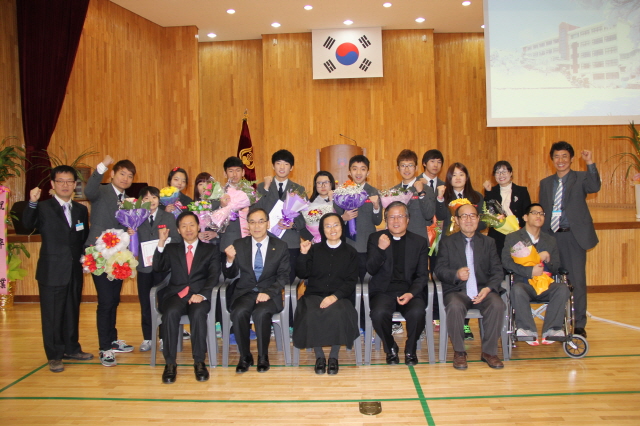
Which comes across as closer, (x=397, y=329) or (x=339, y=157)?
(x=397, y=329)

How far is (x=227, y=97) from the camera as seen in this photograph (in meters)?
10.0

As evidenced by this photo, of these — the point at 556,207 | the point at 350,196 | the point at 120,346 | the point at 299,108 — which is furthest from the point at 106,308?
the point at 299,108

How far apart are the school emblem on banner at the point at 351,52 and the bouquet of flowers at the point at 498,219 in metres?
5.52

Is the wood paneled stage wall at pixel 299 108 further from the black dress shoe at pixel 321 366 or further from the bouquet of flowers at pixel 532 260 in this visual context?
the black dress shoe at pixel 321 366

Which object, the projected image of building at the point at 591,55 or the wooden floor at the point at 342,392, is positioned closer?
the wooden floor at the point at 342,392

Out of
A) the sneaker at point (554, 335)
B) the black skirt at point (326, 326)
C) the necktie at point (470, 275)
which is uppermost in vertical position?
the necktie at point (470, 275)

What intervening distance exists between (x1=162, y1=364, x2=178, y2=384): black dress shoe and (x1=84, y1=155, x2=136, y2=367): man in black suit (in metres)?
0.64

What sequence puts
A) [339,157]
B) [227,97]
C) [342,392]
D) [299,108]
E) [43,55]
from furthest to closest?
[227,97], [299,108], [339,157], [43,55], [342,392]

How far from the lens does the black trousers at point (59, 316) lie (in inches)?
151

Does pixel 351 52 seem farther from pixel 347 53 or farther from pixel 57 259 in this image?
pixel 57 259

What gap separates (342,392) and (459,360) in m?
1.02

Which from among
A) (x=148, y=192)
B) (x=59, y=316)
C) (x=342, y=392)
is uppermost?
(x=148, y=192)

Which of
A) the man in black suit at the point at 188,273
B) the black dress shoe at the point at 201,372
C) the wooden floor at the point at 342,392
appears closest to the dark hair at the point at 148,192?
the man in black suit at the point at 188,273

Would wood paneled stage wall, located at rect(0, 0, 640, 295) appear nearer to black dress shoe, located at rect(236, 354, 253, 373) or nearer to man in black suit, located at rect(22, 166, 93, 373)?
man in black suit, located at rect(22, 166, 93, 373)
